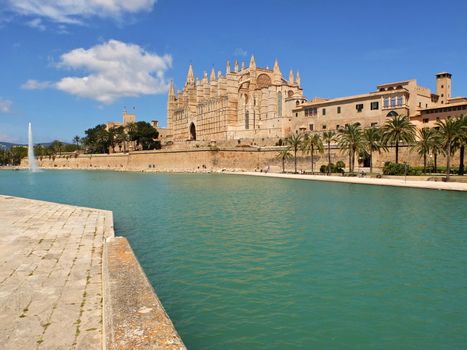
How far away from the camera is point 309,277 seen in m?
8.76

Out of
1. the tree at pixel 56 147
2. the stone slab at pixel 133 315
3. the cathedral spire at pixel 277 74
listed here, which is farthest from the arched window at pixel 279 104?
the tree at pixel 56 147

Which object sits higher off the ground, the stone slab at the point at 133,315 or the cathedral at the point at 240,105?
the cathedral at the point at 240,105

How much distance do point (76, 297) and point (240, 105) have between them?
81.4 m

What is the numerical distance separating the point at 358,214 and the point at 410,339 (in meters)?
12.7

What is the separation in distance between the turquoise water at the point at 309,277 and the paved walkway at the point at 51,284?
1.47m

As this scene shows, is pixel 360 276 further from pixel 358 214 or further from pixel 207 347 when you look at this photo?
pixel 358 214

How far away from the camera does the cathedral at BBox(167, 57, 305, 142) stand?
76562 mm

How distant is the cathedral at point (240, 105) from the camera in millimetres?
76562

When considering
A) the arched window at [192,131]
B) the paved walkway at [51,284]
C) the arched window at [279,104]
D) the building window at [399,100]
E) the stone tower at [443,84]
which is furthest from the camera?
the arched window at [192,131]

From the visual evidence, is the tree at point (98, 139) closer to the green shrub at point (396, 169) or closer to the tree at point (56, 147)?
the tree at point (56, 147)

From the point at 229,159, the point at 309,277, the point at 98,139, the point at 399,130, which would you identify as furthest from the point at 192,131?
the point at 309,277

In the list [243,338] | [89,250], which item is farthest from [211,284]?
[89,250]

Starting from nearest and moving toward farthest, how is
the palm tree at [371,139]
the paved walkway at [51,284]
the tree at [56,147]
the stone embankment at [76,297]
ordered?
the stone embankment at [76,297]
the paved walkway at [51,284]
the palm tree at [371,139]
the tree at [56,147]

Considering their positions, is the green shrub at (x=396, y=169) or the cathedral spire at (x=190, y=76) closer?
the green shrub at (x=396, y=169)
